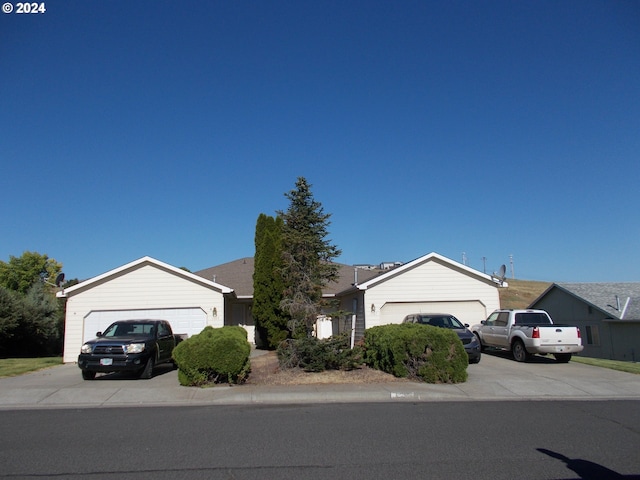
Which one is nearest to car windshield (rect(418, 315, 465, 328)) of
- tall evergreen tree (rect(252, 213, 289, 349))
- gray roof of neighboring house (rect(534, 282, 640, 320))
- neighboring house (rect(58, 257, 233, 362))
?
tall evergreen tree (rect(252, 213, 289, 349))

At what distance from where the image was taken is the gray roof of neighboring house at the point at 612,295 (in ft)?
98.3

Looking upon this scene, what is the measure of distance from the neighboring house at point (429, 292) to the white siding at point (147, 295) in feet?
21.4

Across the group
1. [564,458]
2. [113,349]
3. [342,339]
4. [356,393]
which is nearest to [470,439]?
[564,458]

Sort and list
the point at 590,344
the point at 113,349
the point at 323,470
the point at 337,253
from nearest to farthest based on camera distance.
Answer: the point at 323,470 → the point at 113,349 → the point at 337,253 → the point at 590,344

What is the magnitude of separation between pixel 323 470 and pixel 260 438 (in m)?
1.79

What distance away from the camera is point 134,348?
44.2 feet

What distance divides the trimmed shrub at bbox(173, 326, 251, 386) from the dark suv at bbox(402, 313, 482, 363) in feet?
25.0

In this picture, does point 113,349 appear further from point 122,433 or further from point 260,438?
point 260,438

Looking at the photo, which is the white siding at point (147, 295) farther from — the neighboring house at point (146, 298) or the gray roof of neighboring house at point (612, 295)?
the gray roof of neighboring house at point (612, 295)

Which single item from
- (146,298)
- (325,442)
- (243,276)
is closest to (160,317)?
(146,298)

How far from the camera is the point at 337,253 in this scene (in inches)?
672

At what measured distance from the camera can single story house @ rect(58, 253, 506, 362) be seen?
67.8ft

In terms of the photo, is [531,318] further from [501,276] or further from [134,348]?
[134,348]

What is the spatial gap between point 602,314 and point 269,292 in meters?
21.1
